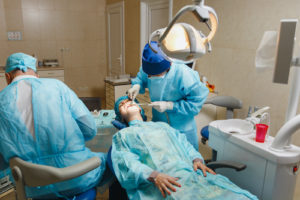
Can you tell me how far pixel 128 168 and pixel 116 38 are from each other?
453cm

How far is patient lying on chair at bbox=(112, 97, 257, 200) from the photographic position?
1.35 meters

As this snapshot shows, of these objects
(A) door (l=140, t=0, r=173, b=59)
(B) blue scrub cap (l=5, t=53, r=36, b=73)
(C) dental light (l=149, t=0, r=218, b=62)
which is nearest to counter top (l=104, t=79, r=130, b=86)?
(A) door (l=140, t=0, r=173, b=59)

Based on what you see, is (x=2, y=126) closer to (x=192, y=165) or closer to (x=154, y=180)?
(x=154, y=180)

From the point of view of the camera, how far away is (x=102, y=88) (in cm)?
638

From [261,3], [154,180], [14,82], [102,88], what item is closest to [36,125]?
[14,82]

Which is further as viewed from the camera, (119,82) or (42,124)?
(119,82)

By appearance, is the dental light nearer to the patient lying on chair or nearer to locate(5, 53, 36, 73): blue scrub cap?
the patient lying on chair

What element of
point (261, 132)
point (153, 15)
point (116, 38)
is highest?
point (153, 15)

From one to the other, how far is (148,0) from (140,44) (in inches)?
30.5

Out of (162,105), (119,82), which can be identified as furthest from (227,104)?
(119,82)

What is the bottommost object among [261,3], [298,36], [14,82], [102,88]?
[102,88]

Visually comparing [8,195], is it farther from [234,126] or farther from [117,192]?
[234,126]

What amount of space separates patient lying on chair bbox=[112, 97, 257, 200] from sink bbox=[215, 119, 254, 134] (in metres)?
0.28

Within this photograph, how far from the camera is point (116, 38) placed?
18.4ft
